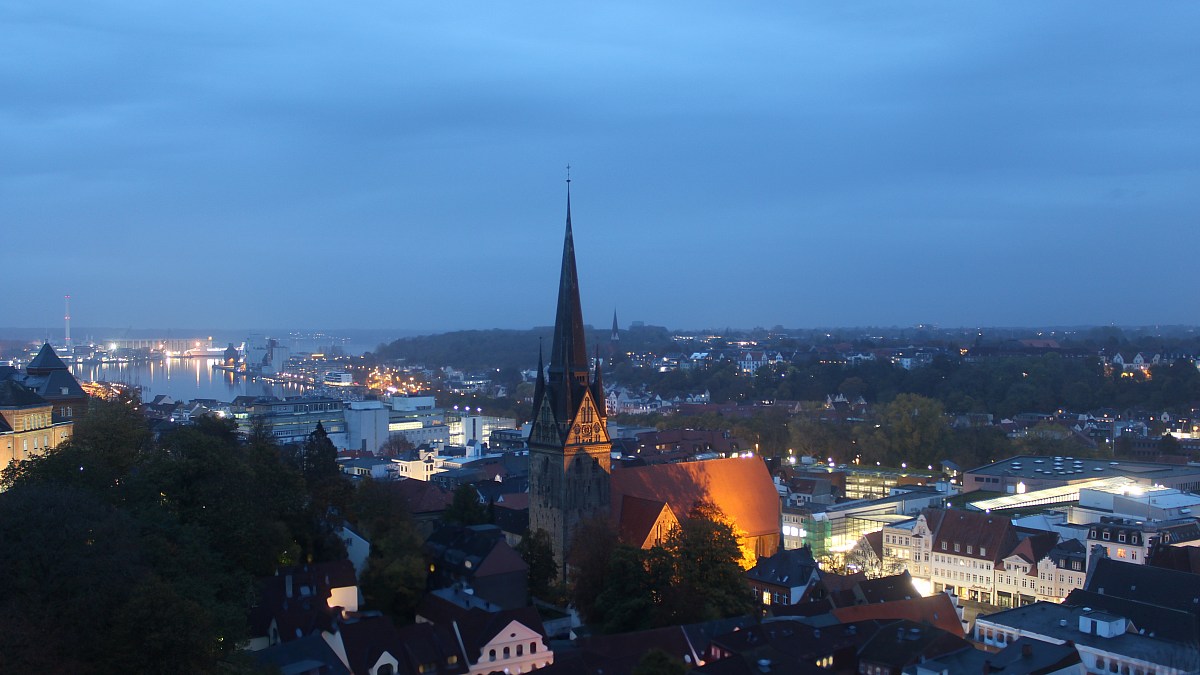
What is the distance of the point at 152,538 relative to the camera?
2552cm

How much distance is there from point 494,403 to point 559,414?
83672 millimetres

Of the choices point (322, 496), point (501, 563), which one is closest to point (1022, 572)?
point (501, 563)

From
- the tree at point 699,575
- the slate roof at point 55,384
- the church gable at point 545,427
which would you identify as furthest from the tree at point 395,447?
the tree at point 699,575

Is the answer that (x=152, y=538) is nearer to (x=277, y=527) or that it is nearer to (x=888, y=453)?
(x=277, y=527)

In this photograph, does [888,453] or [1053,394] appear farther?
[1053,394]

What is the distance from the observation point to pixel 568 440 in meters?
38.6

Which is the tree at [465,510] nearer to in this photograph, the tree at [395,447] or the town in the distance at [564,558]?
the town in the distance at [564,558]

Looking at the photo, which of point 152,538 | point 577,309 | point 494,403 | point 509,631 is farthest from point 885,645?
point 494,403

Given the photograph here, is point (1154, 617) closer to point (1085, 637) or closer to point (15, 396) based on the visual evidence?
point (1085, 637)

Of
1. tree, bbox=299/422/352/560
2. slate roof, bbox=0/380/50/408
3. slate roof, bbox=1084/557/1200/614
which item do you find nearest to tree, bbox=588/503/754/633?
tree, bbox=299/422/352/560

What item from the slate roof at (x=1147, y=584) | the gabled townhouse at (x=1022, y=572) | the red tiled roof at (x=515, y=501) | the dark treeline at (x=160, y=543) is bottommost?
the gabled townhouse at (x=1022, y=572)

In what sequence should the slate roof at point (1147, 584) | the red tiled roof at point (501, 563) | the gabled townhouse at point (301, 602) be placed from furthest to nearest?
the red tiled roof at point (501, 563) < the slate roof at point (1147, 584) < the gabled townhouse at point (301, 602)

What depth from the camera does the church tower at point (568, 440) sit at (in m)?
38.8

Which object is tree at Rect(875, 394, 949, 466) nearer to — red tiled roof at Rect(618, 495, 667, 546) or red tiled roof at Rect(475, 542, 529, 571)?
red tiled roof at Rect(618, 495, 667, 546)
